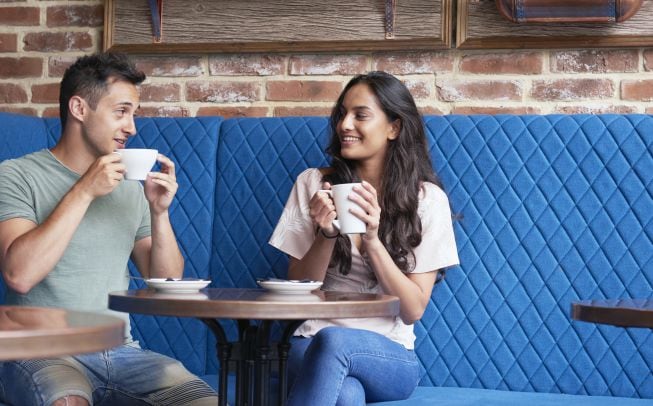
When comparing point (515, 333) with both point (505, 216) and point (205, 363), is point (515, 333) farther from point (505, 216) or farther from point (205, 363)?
point (205, 363)

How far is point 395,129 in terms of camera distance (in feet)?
8.11

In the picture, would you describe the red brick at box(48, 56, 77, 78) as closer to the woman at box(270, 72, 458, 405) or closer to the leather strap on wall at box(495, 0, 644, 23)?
the woman at box(270, 72, 458, 405)

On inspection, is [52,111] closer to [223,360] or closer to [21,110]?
[21,110]

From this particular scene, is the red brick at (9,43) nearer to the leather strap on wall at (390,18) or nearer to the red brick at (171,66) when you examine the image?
the red brick at (171,66)

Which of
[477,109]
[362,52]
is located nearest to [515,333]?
[477,109]

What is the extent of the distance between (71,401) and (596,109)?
1.51 meters

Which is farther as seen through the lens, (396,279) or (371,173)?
(371,173)

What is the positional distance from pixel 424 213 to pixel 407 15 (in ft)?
2.06

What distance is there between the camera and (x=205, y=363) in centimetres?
258

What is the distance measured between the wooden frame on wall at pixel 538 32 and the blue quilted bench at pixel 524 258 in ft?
0.77

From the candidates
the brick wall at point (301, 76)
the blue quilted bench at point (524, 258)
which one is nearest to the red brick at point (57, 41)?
the brick wall at point (301, 76)

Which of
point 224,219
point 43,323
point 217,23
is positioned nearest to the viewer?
point 43,323

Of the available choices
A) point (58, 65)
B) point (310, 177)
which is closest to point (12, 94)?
point (58, 65)

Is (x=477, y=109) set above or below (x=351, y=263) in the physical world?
above
